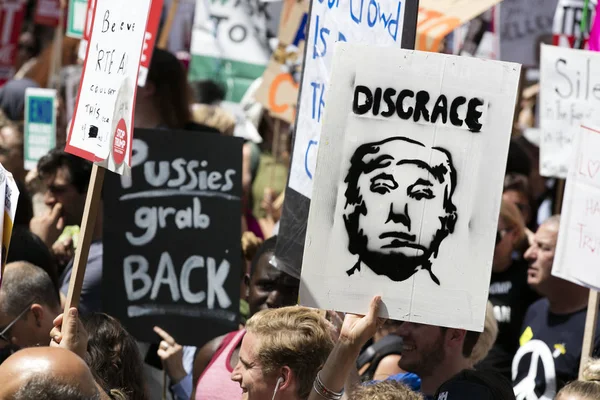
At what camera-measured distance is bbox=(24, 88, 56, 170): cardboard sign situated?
709cm

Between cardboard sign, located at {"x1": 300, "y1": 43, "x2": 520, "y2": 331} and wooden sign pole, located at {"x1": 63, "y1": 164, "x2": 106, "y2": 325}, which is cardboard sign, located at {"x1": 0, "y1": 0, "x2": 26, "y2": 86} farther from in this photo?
cardboard sign, located at {"x1": 300, "y1": 43, "x2": 520, "y2": 331}

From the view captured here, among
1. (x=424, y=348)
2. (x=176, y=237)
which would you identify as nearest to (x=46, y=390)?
(x=424, y=348)

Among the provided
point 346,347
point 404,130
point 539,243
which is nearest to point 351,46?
point 404,130

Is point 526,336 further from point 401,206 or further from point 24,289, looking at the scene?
point 24,289

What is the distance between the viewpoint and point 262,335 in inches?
129

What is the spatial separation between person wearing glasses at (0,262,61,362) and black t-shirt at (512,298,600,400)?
2037mm

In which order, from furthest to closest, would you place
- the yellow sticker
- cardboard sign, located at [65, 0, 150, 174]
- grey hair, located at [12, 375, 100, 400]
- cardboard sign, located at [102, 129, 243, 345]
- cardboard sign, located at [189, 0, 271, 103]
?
cardboard sign, located at [189, 0, 271, 103], the yellow sticker, cardboard sign, located at [102, 129, 243, 345], cardboard sign, located at [65, 0, 150, 174], grey hair, located at [12, 375, 100, 400]

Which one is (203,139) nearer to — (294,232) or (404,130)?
(294,232)

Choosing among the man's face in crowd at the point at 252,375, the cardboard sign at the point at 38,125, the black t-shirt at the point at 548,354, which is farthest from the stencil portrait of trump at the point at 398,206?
the cardboard sign at the point at 38,125

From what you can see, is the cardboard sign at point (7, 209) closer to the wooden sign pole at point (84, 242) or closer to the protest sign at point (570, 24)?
the wooden sign pole at point (84, 242)

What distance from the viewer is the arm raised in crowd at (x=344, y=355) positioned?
2.83 metres

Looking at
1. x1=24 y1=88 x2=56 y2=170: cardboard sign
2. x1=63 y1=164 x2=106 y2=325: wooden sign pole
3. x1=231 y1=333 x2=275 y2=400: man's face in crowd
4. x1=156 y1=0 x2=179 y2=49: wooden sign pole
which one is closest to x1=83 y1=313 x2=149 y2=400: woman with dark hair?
x1=63 y1=164 x2=106 y2=325: wooden sign pole

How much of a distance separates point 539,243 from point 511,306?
43cm

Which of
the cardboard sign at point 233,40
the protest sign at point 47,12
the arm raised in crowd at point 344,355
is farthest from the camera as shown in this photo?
the protest sign at point 47,12
